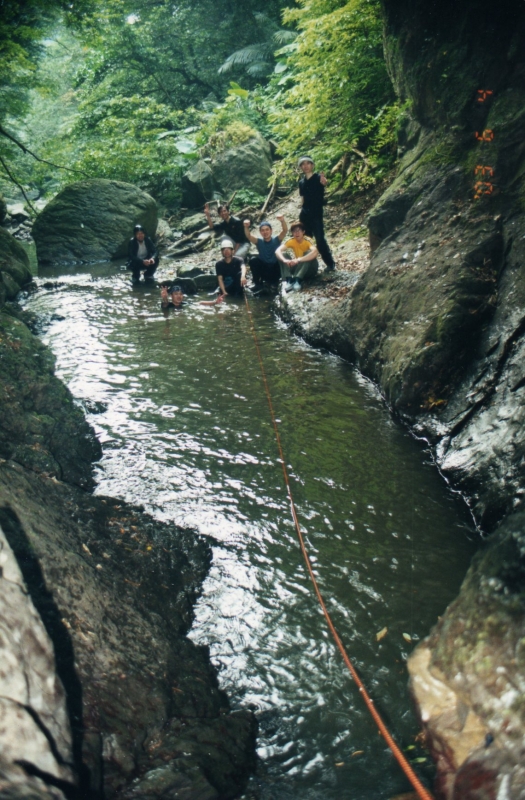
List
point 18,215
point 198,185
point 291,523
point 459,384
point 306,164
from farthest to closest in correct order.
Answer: point 18,215, point 198,185, point 306,164, point 459,384, point 291,523

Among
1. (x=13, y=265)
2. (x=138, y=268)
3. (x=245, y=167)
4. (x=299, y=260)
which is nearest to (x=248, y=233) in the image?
(x=299, y=260)

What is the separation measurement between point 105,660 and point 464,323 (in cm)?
425

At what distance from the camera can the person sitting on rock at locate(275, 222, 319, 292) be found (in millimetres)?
9773

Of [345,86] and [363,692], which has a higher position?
[345,86]

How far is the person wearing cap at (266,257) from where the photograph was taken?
1095 cm

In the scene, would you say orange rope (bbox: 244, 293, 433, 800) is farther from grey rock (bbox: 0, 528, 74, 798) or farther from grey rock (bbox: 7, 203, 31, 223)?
grey rock (bbox: 7, 203, 31, 223)

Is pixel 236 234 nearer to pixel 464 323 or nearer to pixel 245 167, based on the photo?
pixel 245 167

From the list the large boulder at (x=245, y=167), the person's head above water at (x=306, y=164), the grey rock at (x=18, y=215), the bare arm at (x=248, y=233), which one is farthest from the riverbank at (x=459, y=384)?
the grey rock at (x=18, y=215)

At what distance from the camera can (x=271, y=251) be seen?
1123 centimetres

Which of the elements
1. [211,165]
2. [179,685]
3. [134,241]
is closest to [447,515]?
[179,685]

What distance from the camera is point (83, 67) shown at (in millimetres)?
27453

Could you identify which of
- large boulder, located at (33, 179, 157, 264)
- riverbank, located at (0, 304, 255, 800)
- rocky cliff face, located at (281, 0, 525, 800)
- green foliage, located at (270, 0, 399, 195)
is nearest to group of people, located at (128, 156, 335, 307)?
green foliage, located at (270, 0, 399, 195)

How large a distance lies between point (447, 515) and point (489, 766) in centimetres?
228

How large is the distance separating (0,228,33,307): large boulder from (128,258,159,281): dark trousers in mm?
2421
